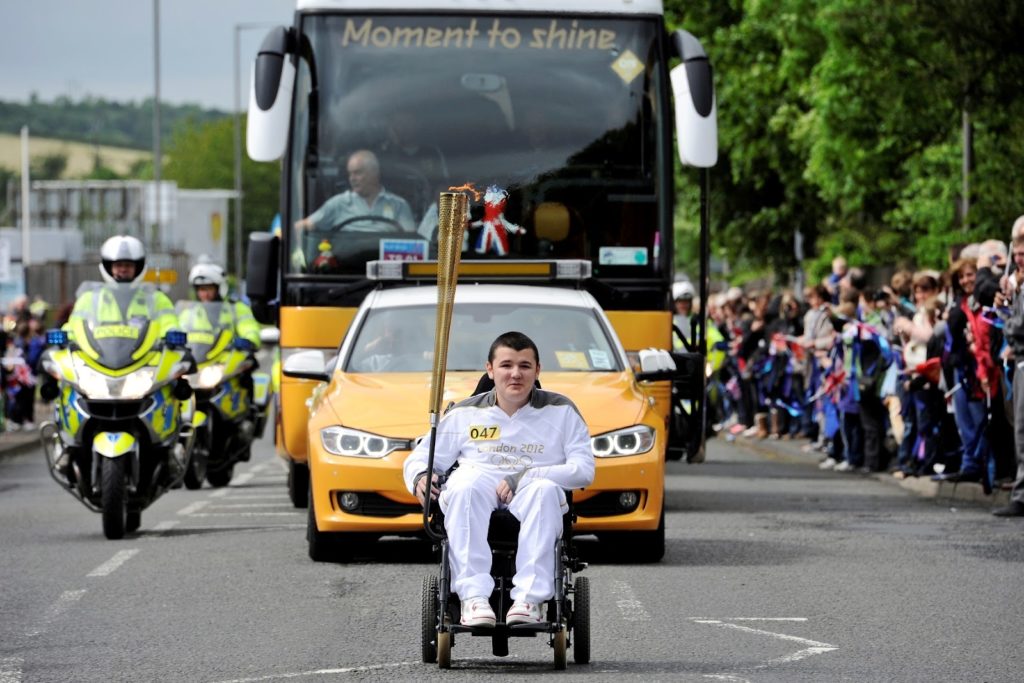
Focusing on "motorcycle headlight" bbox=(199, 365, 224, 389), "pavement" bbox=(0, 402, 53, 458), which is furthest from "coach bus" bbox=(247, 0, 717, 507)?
"pavement" bbox=(0, 402, 53, 458)

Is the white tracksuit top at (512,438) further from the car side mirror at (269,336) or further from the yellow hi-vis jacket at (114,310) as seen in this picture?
the car side mirror at (269,336)

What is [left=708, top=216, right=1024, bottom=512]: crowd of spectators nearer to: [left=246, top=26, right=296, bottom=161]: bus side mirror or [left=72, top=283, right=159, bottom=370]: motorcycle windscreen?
[left=246, top=26, right=296, bottom=161]: bus side mirror

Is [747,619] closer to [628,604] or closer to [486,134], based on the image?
[628,604]

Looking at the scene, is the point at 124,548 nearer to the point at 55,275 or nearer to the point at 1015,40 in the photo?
the point at 1015,40

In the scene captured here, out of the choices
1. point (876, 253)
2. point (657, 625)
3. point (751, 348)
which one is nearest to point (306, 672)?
point (657, 625)

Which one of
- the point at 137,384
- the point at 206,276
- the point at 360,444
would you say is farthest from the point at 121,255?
the point at 206,276

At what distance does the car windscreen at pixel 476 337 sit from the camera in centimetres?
1287

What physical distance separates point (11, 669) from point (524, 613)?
6.62 ft

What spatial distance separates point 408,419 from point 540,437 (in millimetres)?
3402

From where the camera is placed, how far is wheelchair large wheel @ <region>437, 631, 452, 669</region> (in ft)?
26.5

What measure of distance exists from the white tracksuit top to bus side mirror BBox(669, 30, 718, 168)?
6337 mm

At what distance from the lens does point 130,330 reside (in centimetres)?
1413

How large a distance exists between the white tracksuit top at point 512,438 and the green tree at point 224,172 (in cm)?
12827

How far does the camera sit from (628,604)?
10.3 metres
